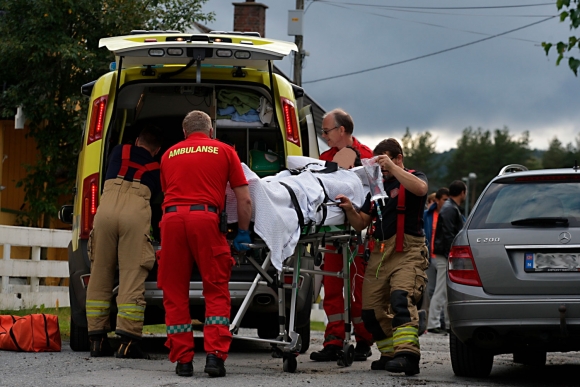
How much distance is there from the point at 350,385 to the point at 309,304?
1.90 m

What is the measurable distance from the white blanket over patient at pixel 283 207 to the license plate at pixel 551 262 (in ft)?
4.89

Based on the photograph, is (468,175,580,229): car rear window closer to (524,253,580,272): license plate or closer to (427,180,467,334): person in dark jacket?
(524,253,580,272): license plate

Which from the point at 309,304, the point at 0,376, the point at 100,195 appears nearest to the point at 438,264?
the point at 309,304

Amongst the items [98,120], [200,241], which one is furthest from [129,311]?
[98,120]

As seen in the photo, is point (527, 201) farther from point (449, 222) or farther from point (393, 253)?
point (449, 222)

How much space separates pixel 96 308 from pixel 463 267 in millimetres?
2963

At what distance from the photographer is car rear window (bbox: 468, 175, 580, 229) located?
7680mm

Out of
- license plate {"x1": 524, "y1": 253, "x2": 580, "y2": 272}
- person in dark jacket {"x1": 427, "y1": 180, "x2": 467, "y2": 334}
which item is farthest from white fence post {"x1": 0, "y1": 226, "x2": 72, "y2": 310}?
license plate {"x1": 524, "y1": 253, "x2": 580, "y2": 272}

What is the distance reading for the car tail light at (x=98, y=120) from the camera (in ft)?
28.4

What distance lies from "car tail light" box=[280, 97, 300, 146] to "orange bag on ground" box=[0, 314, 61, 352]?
259 cm

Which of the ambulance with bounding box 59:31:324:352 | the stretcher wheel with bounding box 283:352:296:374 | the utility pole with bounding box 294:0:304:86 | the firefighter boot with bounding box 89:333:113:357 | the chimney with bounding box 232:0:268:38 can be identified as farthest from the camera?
the chimney with bounding box 232:0:268:38

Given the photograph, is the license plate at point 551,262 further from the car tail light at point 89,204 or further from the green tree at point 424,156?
the green tree at point 424,156

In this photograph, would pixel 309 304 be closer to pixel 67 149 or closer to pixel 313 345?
pixel 313 345

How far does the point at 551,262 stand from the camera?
7406 millimetres
